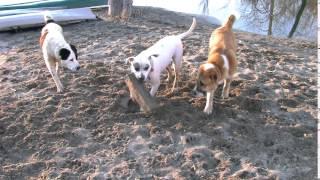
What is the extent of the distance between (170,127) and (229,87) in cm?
115

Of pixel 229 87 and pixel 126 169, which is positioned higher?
pixel 229 87

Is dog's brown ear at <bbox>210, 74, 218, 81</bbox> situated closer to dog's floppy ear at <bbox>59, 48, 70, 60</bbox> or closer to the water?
dog's floppy ear at <bbox>59, 48, 70, 60</bbox>

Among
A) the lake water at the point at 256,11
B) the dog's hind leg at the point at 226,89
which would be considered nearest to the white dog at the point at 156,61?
the dog's hind leg at the point at 226,89

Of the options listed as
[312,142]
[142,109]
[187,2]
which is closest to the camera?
[312,142]

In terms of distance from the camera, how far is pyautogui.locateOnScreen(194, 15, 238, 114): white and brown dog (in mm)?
5418

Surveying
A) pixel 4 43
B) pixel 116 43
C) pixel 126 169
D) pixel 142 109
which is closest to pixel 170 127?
pixel 142 109

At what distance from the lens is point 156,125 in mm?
5457

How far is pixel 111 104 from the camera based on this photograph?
19.3 feet

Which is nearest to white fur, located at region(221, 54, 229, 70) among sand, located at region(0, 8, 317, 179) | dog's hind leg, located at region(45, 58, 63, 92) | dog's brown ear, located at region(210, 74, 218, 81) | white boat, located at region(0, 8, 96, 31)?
dog's brown ear, located at region(210, 74, 218, 81)

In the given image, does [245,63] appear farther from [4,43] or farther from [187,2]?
[187,2]

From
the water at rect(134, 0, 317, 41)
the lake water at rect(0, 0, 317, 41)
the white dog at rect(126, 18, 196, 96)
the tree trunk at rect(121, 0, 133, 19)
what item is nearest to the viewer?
the white dog at rect(126, 18, 196, 96)

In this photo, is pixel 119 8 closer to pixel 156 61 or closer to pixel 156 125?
pixel 156 61

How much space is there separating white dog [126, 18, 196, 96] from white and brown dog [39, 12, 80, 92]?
0.74 metres

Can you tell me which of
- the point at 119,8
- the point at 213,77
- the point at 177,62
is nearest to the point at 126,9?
the point at 119,8
